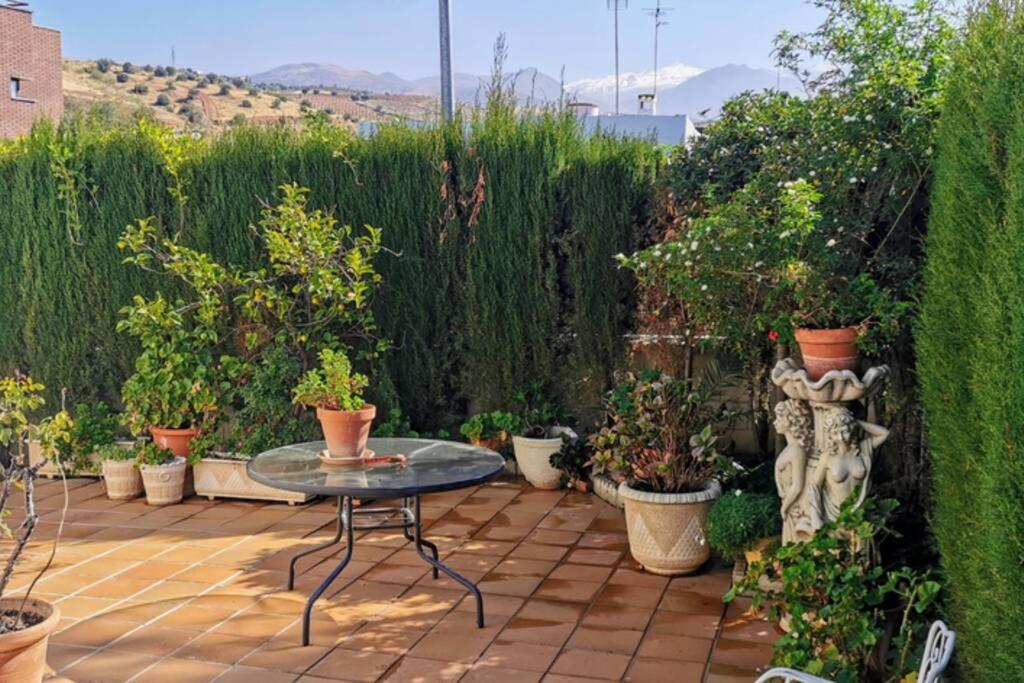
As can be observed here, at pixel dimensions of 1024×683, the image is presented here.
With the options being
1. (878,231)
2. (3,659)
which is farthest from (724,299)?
(3,659)

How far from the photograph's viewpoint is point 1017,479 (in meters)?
1.98

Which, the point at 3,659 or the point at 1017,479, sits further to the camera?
the point at 3,659

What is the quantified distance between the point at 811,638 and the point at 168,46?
3329cm

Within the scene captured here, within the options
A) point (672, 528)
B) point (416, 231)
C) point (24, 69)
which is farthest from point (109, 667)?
point (24, 69)

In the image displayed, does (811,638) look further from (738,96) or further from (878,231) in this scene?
(738,96)

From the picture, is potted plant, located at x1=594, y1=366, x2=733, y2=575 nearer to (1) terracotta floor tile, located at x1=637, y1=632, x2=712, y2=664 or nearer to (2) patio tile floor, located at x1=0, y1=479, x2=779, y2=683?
(2) patio tile floor, located at x1=0, y1=479, x2=779, y2=683

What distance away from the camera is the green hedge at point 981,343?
2.04 m

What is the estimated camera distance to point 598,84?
15234 millimetres

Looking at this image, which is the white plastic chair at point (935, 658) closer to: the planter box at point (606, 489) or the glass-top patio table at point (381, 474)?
the glass-top patio table at point (381, 474)

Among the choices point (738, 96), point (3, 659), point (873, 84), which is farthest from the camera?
point (738, 96)

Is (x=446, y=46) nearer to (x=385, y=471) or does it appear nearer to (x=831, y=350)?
(x=385, y=471)

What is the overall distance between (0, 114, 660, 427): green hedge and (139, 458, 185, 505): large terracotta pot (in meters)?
1.41

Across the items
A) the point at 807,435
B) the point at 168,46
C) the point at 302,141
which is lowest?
the point at 807,435

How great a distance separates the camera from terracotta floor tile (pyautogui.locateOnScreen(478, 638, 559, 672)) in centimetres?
354
